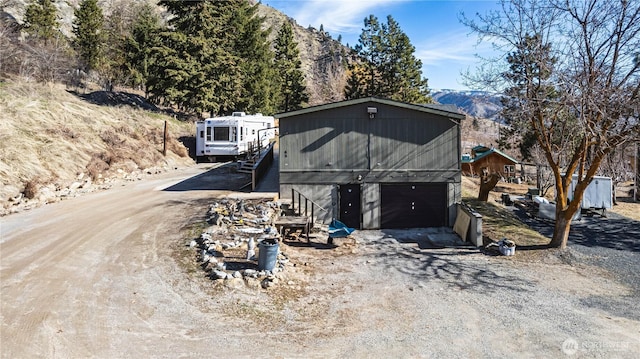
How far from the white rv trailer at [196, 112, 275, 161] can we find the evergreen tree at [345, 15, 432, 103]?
22338 mm

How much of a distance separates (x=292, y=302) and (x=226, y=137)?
20.1 m

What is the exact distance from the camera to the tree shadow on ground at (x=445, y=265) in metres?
11.6

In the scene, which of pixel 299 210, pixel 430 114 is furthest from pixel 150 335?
pixel 430 114

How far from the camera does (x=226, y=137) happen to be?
2775 centimetres

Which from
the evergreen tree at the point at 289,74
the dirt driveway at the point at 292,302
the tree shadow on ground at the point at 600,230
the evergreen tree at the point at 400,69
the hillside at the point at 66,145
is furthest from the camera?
the evergreen tree at the point at 289,74

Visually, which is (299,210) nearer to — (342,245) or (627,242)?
(342,245)

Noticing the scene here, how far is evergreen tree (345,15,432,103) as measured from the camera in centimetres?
4631

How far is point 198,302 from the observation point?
892 cm

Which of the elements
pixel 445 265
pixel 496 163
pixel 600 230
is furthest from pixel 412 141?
pixel 496 163

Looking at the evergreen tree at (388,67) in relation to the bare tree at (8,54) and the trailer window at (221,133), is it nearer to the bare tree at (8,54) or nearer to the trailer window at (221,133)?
the trailer window at (221,133)

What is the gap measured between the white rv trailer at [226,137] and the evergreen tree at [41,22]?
75.9 feet

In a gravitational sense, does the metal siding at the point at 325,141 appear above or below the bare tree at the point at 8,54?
below

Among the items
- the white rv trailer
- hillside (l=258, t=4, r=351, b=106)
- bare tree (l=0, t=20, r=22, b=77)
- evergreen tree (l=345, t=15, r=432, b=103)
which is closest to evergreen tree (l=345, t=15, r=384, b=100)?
evergreen tree (l=345, t=15, r=432, b=103)

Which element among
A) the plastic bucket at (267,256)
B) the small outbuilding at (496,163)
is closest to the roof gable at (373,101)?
the plastic bucket at (267,256)
